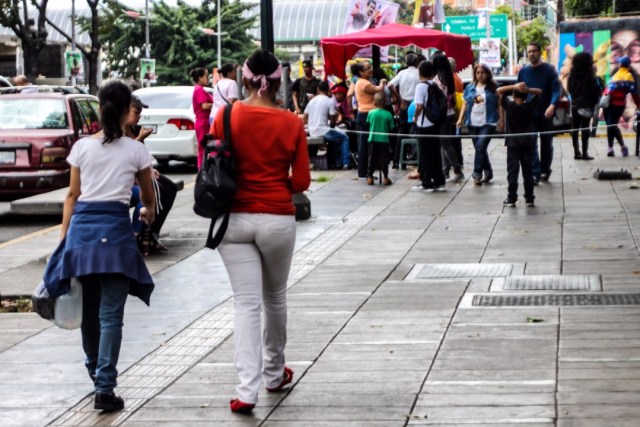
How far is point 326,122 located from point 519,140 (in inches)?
300

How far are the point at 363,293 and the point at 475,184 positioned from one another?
9.26 m

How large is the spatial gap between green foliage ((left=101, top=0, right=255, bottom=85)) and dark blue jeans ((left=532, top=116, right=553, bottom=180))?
64.7m

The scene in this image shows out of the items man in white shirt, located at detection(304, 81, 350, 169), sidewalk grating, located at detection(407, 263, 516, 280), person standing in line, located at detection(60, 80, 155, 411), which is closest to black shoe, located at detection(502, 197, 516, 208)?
sidewalk grating, located at detection(407, 263, 516, 280)

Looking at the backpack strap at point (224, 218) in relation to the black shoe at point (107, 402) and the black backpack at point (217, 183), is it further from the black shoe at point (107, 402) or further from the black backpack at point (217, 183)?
the black shoe at point (107, 402)

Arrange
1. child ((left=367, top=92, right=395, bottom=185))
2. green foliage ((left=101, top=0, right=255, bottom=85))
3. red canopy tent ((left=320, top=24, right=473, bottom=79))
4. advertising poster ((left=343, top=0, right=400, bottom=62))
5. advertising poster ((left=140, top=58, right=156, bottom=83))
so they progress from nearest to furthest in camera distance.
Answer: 1. child ((left=367, top=92, right=395, bottom=185))
2. red canopy tent ((left=320, top=24, right=473, bottom=79))
3. advertising poster ((left=343, top=0, right=400, bottom=62))
4. advertising poster ((left=140, top=58, right=156, bottom=83))
5. green foliage ((left=101, top=0, right=255, bottom=85))

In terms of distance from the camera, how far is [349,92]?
77.9ft

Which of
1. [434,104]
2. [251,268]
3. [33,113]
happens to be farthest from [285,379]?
[33,113]

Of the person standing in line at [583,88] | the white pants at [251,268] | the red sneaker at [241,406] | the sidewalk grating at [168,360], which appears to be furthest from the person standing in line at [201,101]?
the red sneaker at [241,406]

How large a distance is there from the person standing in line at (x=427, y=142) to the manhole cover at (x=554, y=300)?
28.0 ft

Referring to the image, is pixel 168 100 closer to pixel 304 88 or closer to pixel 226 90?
pixel 304 88

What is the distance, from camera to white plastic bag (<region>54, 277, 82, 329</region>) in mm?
6805

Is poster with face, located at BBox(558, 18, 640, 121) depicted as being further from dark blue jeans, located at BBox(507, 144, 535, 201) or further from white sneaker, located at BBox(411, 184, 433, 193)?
dark blue jeans, located at BBox(507, 144, 535, 201)

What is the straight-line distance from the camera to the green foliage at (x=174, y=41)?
84125 millimetres

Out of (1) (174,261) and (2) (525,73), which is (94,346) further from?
(2) (525,73)
